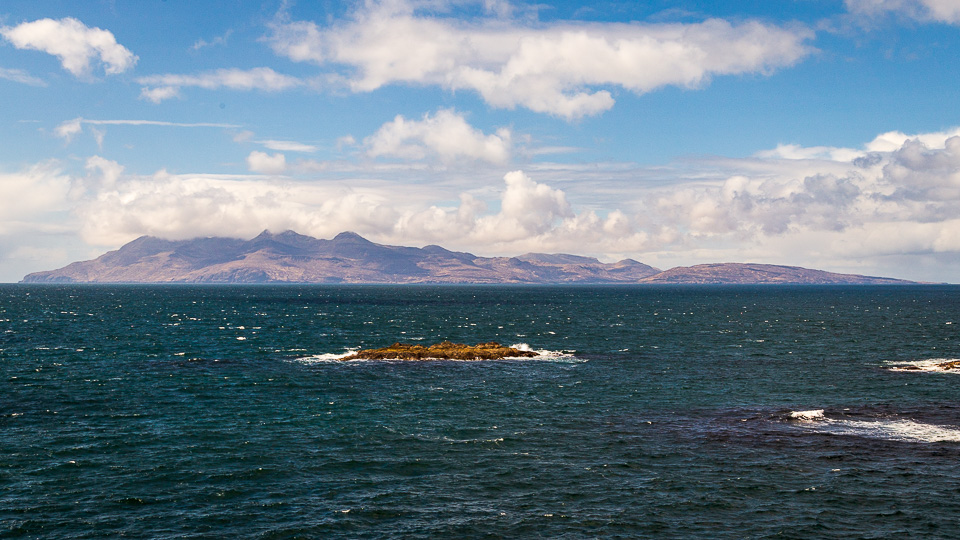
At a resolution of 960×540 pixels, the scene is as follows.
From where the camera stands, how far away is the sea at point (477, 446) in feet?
110

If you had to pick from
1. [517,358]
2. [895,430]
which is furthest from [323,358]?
[895,430]

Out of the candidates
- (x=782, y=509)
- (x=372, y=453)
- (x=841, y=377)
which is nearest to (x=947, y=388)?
(x=841, y=377)

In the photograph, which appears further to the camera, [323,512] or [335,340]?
[335,340]

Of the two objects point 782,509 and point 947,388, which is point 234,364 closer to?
point 782,509

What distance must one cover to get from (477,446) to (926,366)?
65580 mm

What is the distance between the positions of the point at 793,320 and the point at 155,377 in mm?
147174

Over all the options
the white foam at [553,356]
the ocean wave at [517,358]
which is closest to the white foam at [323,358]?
the ocean wave at [517,358]

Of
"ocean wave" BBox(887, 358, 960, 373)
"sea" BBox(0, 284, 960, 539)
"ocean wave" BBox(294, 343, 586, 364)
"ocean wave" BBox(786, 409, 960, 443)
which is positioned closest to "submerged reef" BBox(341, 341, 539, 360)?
"ocean wave" BBox(294, 343, 586, 364)

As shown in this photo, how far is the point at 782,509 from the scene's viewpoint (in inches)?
1373

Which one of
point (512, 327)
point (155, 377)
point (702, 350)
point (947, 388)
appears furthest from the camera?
point (512, 327)

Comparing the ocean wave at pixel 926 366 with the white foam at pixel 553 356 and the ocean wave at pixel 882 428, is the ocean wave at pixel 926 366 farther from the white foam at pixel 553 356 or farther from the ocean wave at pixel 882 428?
the white foam at pixel 553 356

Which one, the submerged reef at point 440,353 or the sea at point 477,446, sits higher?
the submerged reef at point 440,353

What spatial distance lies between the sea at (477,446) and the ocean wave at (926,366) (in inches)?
49.2

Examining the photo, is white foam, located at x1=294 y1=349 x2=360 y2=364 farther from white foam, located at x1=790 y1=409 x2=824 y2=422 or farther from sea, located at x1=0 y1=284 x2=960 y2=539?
white foam, located at x1=790 y1=409 x2=824 y2=422
